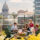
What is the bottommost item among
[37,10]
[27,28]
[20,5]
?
[27,28]

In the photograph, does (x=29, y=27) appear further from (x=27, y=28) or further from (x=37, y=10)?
(x=37, y=10)

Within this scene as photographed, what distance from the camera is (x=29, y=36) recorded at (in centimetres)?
286

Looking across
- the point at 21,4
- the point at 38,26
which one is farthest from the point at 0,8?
the point at 38,26

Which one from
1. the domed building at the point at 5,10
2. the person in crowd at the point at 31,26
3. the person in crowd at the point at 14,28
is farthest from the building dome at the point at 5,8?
the person in crowd at the point at 31,26

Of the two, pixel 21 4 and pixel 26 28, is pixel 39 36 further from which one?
pixel 21 4

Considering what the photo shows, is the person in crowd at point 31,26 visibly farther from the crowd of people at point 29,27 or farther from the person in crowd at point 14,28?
the person in crowd at point 14,28

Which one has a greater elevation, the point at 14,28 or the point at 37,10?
the point at 37,10

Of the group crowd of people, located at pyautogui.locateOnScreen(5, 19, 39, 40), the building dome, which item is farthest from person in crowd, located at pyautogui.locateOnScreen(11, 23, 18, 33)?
the building dome

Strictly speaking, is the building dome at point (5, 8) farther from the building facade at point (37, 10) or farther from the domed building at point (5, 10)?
the building facade at point (37, 10)

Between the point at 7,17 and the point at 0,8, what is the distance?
321 millimetres

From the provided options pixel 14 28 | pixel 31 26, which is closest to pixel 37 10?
pixel 31 26

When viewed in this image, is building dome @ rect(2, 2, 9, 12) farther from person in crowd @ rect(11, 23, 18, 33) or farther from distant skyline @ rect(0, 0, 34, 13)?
person in crowd @ rect(11, 23, 18, 33)

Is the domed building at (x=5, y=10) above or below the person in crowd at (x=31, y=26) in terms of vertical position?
above

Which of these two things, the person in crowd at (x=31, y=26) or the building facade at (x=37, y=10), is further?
the person in crowd at (x=31, y=26)
